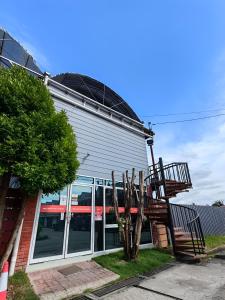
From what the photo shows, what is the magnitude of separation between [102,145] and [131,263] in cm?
370

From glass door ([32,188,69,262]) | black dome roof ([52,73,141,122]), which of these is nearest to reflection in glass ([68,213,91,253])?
glass door ([32,188,69,262])

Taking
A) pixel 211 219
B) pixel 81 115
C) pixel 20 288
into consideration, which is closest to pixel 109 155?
pixel 81 115

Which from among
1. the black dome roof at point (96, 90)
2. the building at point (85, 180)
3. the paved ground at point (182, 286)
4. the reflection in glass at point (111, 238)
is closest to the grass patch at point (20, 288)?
the building at point (85, 180)

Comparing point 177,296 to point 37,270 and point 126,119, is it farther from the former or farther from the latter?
point 126,119

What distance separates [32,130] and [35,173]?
791mm

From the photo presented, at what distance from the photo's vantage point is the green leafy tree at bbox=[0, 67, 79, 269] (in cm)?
353

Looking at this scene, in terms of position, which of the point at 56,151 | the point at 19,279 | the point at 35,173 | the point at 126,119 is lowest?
the point at 19,279

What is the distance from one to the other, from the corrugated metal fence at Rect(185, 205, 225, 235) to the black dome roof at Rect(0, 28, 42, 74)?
1000 centimetres

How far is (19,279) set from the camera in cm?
396

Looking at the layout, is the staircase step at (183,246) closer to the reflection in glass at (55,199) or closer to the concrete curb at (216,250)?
the concrete curb at (216,250)

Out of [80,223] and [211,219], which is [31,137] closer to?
[80,223]

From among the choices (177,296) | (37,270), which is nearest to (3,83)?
(37,270)

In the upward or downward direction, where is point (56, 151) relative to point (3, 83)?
downward

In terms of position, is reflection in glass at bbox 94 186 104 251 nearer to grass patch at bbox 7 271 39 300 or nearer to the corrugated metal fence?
grass patch at bbox 7 271 39 300
